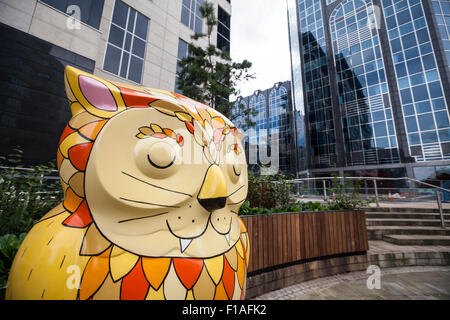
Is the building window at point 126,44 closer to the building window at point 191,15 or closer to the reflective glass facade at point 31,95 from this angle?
the reflective glass facade at point 31,95

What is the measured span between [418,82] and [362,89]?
439 centimetres

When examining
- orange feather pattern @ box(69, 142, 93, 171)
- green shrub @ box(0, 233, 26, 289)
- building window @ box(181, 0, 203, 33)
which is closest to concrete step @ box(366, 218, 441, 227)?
orange feather pattern @ box(69, 142, 93, 171)

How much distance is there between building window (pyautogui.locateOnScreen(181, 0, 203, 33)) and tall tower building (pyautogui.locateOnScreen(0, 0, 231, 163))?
2365 millimetres

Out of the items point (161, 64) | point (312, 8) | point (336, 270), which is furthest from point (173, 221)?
point (312, 8)

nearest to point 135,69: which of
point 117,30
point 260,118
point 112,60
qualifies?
point 112,60

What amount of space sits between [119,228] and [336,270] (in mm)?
4481

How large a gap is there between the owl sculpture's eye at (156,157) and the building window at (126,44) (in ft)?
33.3

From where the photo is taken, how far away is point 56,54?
7398 millimetres

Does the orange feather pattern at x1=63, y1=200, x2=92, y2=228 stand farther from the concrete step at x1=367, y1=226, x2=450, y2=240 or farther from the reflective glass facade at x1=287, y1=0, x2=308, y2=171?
the reflective glass facade at x1=287, y1=0, x2=308, y2=171

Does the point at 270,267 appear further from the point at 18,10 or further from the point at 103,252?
the point at 18,10

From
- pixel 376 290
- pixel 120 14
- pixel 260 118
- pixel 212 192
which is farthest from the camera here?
pixel 260 118

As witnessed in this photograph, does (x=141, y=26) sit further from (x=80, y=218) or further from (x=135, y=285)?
(x=135, y=285)

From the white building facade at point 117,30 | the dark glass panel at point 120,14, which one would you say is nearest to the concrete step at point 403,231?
the white building facade at point 117,30

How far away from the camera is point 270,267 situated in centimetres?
324
